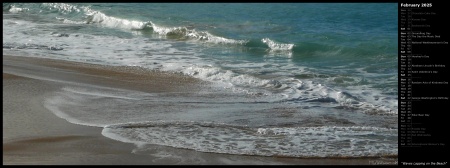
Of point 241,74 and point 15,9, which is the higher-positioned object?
point 15,9

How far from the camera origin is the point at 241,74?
12.0 m

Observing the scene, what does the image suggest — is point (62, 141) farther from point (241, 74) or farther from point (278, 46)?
point (278, 46)

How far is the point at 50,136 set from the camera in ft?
23.5

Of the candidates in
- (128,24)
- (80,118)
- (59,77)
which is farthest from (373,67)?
(128,24)

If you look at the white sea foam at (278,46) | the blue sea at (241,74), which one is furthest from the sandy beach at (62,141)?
the white sea foam at (278,46)

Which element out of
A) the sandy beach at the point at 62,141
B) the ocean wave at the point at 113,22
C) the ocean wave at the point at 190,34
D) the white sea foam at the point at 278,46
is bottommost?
the white sea foam at the point at 278,46

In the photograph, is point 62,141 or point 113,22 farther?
point 113,22

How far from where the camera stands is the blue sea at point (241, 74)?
740 centimetres

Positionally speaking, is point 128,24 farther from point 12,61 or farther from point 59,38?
point 12,61

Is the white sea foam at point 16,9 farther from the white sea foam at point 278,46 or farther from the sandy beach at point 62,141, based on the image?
the sandy beach at point 62,141

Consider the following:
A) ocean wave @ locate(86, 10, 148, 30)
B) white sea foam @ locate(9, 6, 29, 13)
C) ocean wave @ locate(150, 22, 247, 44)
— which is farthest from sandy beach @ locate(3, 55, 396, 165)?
white sea foam @ locate(9, 6, 29, 13)

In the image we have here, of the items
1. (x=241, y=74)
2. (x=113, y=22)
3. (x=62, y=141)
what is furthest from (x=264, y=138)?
(x=113, y=22)

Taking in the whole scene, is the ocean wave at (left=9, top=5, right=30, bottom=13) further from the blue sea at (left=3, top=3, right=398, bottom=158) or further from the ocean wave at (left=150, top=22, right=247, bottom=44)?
the ocean wave at (left=150, top=22, right=247, bottom=44)

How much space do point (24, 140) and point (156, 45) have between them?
9.90 meters
